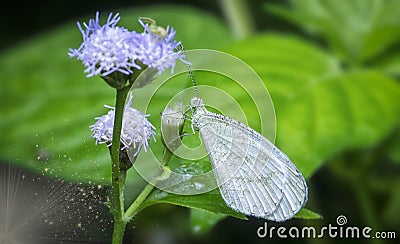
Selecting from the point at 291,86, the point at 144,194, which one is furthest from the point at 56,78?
the point at 144,194

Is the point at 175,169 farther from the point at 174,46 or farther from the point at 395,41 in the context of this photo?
the point at 395,41

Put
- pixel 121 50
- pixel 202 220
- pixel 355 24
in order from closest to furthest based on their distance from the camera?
pixel 121 50
pixel 202 220
pixel 355 24

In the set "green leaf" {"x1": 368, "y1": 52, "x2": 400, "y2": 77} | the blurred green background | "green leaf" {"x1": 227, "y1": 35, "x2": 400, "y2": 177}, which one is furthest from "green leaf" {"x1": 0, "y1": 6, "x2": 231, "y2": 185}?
"green leaf" {"x1": 368, "y1": 52, "x2": 400, "y2": 77}

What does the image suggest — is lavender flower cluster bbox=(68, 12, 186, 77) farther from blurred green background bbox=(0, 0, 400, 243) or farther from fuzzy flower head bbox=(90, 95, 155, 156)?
blurred green background bbox=(0, 0, 400, 243)

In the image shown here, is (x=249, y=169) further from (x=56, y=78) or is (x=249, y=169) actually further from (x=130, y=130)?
(x=56, y=78)

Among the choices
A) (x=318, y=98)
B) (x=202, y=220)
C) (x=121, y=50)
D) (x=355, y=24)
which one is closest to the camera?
(x=121, y=50)

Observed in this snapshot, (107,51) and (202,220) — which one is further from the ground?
(107,51)
